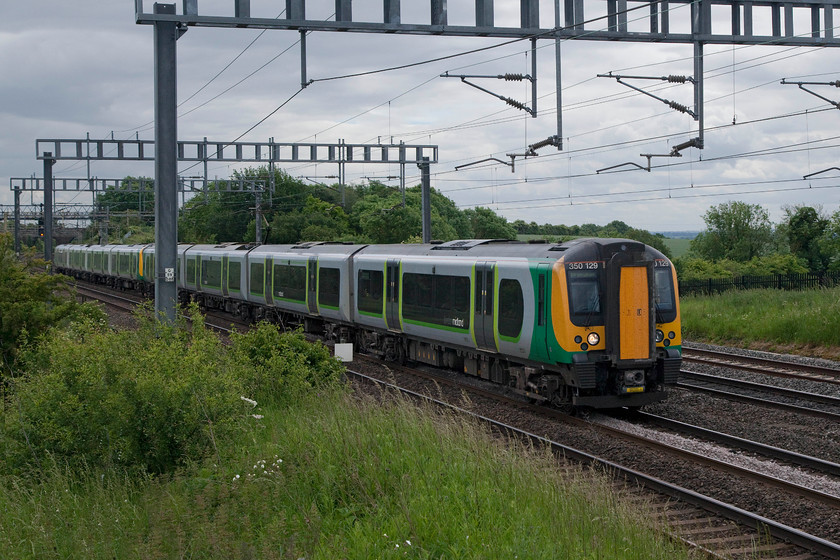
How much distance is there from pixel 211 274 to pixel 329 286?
1282 centimetres

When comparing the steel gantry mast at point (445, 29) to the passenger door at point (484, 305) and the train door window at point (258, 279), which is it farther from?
the train door window at point (258, 279)

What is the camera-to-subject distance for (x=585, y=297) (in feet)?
41.1

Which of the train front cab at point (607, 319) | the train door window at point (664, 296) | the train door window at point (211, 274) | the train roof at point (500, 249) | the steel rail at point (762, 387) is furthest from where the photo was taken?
the train door window at point (211, 274)

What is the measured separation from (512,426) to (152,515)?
6.37 metres

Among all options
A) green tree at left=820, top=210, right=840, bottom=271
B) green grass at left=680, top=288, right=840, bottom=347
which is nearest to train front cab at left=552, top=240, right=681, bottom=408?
green grass at left=680, top=288, right=840, bottom=347

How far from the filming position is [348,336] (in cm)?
2183

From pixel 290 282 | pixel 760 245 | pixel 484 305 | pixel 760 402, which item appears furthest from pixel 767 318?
pixel 760 245

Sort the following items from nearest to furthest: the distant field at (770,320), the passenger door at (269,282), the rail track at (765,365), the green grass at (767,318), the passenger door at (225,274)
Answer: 1. the rail track at (765,365)
2. the distant field at (770,320)
3. the green grass at (767,318)
4. the passenger door at (269,282)
5. the passenger door at (225,274)

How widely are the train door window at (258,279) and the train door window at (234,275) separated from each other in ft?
4.27

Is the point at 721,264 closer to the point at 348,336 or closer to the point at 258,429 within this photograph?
the point at 348,336

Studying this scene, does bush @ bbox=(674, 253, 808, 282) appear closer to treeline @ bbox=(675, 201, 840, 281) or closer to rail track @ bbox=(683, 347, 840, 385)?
treeline @ bbox=(675, 201, 840, 281)

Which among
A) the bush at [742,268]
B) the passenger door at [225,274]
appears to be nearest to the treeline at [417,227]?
the bush at [742,268]

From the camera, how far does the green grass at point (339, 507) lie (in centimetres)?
598

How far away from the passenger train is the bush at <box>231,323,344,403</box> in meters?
2.91
